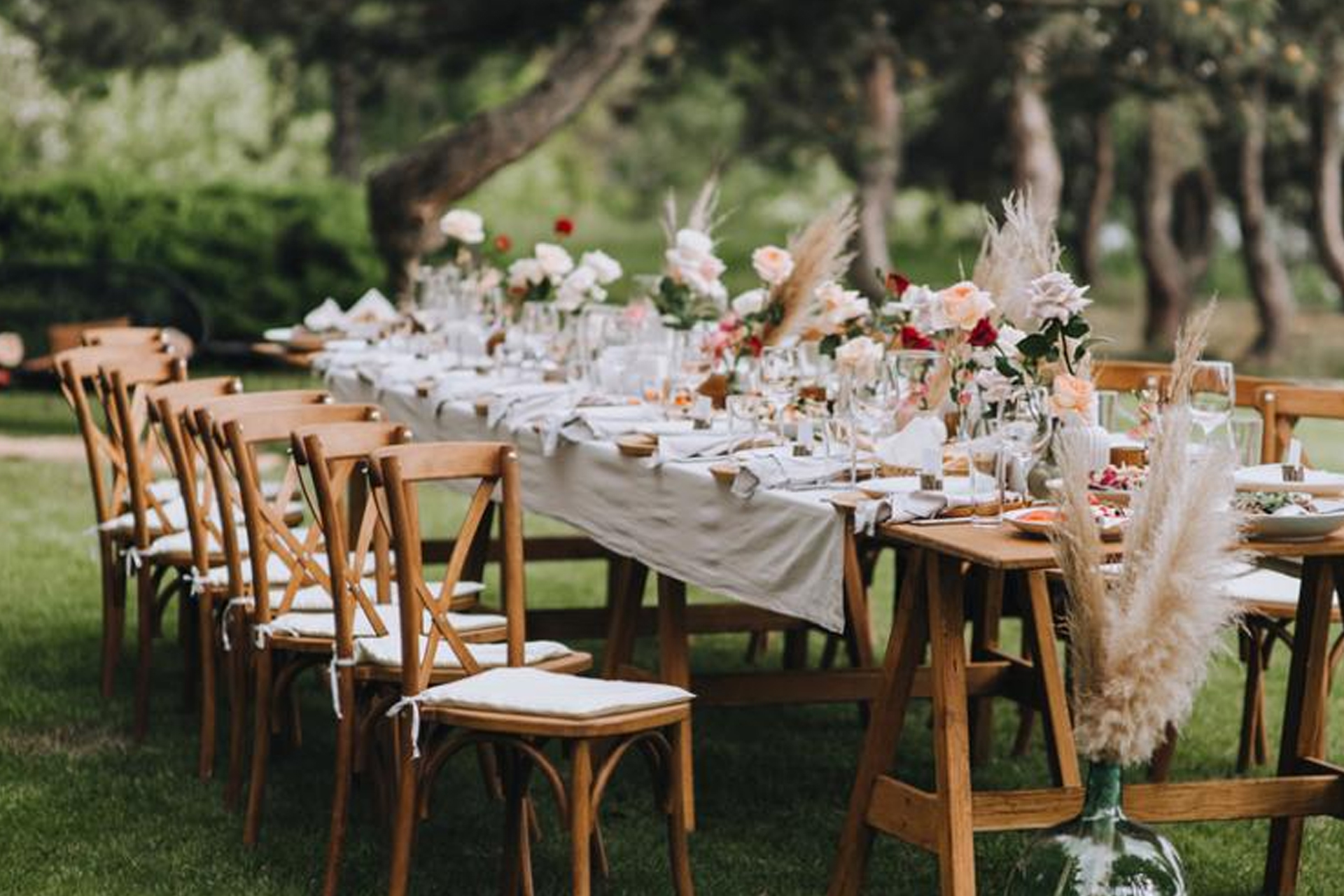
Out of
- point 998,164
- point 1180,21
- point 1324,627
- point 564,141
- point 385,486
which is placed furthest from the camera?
point 564,141

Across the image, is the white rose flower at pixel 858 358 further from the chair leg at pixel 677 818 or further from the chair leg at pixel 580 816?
the chair leg at pixel 580 816

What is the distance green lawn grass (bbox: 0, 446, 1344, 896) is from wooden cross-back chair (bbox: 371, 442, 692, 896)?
0.51 meters

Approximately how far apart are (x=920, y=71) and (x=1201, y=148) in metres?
6.27

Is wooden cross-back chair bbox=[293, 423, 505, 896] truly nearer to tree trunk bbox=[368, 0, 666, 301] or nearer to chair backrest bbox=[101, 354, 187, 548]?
chair backrest bbox=[101, 354, 187, 548]

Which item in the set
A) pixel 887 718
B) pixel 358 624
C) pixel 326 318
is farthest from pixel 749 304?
pixel 326 318

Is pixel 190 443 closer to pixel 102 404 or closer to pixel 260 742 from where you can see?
pixel 260 742

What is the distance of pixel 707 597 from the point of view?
899 cm

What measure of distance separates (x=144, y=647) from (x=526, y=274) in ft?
6.45

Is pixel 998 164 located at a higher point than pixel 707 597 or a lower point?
higher

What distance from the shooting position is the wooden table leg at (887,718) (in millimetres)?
4367

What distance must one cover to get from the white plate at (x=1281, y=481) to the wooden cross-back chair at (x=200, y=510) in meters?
2.50

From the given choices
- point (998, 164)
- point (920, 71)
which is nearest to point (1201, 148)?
point (998, 164)

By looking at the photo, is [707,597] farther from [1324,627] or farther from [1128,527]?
[1128,527]

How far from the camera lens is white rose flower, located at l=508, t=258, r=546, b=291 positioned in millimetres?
7387
